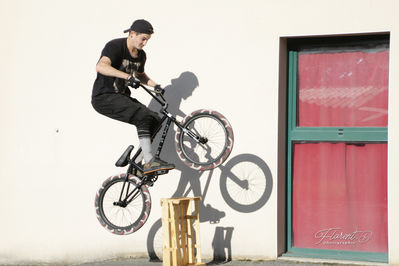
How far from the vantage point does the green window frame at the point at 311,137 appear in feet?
25.7

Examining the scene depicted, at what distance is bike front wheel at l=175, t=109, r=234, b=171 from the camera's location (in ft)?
23.9

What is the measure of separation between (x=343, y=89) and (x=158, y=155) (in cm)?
244

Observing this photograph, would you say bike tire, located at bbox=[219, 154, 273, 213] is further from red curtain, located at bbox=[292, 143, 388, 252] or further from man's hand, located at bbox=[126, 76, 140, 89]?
man's hand, located at bbox=[126, 76, 140, 89]

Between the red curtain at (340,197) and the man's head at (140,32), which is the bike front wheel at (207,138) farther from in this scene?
the red curtain at (340,197)

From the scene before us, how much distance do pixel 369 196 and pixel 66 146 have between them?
158 inches

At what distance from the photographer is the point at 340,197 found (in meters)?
8.01

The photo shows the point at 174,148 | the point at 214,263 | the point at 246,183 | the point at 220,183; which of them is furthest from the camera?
the point at 174,148

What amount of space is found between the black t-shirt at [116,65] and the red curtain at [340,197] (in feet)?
7.60

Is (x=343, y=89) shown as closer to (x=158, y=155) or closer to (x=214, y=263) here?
(x=158, y=155)

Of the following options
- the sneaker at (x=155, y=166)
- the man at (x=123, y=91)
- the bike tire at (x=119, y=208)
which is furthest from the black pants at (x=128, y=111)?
the bike tire at (x=119, y=208)

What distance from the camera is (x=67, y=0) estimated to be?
29.5ft

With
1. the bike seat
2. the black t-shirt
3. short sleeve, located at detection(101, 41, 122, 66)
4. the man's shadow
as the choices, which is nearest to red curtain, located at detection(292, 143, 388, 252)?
the man's shadow

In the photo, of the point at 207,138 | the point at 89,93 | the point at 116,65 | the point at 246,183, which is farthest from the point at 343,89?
the point at 89,93
